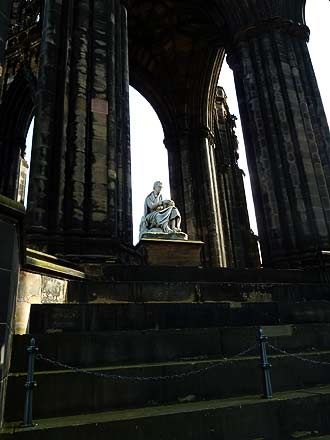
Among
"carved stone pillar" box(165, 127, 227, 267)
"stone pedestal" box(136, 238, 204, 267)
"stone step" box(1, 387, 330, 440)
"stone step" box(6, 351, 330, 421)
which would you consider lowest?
"stone step" box(1, 387, 330, 440)

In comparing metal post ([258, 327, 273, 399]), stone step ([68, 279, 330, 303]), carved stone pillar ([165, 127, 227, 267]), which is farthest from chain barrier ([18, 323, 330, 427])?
carved stone pillar ([165, 127, 227, 267])

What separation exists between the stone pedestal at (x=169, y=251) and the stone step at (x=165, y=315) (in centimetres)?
300

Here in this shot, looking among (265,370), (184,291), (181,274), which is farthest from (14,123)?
(265,370)

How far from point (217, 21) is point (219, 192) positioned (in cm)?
817

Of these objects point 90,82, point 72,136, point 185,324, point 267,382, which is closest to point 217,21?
point 90,82

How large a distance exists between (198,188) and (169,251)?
361 inches

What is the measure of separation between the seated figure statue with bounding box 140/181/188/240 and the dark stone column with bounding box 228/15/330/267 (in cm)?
299

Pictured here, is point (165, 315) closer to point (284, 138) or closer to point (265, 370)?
point (265, 370)

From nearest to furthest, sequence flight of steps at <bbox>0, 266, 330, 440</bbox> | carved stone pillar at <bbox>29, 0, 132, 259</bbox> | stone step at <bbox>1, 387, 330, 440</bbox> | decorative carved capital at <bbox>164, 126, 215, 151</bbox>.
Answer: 1. stone step at <bbox>1, 387, 330, 440</bbox>
2. flight of steps at <bbox>0, 266, 330, 440</bbox>
3. carved stone pillar at <bbox>29, 0, 132, 259</bbox>
4. decorative carved capital at <bbox>164, 126, 215, 151</bbox>

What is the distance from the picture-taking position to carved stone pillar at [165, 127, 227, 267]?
51.3 feet

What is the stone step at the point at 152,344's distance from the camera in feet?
10.8

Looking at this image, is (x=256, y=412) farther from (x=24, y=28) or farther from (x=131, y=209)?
(x=24, y=28)

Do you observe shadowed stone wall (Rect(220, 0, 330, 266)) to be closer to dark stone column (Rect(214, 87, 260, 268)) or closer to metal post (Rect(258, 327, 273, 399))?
metal post (Rect(258, 327, 273, 399))

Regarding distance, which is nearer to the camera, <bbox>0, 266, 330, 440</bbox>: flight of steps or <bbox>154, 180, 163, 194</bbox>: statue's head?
<bbox>0, 266, 330, 440</bbox>: flight of steps
